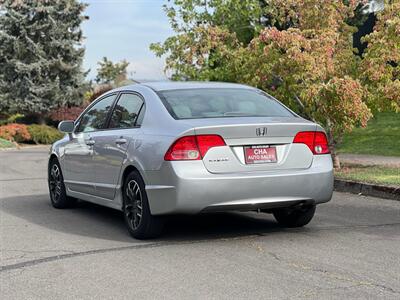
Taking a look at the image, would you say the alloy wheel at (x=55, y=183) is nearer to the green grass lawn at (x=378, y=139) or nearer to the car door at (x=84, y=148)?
the car door at (x=84, y=148)

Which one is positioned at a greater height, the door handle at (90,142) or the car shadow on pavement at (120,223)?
the door handle at (90,142)

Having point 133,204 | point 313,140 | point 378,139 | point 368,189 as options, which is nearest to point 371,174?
point 368,189

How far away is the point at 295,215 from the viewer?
7.42 meters

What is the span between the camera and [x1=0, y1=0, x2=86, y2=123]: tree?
3772cm

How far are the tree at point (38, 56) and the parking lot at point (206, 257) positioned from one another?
2989cm

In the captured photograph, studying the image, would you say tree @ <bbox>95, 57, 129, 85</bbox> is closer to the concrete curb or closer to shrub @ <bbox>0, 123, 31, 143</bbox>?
shrub @ <bbox>0, 123, 31, 143</bbox>

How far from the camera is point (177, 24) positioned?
17.0 metres

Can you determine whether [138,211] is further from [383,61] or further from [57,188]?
[383,61]

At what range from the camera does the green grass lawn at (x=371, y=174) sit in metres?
10.6

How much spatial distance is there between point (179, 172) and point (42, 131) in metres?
28.4

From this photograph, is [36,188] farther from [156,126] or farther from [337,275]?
[337,275]

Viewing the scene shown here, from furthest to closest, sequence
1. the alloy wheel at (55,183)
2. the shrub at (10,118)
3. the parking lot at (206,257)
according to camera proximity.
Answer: the shrub at (10,118) → the alloy wheel at (55,183) → the parking lot at (206,257)

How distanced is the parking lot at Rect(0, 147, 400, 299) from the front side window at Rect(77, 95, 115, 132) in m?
1.16

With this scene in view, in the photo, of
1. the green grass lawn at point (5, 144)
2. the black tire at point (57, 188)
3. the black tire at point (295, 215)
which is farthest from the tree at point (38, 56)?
the black tire at point (295, 215)
